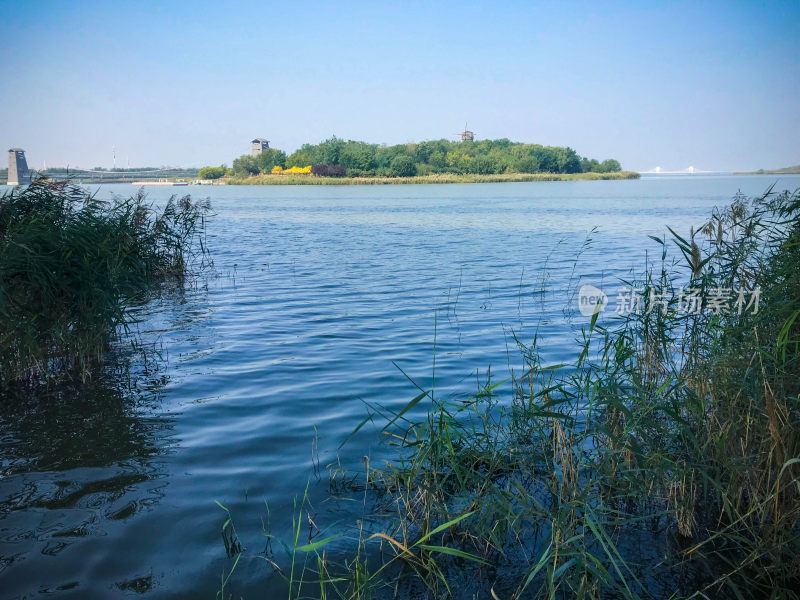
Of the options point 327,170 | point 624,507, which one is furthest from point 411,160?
point 624,507

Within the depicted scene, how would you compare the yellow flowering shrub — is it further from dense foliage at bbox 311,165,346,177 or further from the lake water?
the lake water

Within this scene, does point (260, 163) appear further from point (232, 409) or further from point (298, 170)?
point (232, 409)

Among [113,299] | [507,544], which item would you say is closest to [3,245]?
[113,299]

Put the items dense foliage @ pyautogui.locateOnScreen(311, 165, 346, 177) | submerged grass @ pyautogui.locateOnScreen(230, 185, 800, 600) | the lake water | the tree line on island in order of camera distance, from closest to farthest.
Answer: submerged grass @ pyautogui.locateOnScreen(230, 185, 800, 600) → the lake water → dense foliage @ pyautogui.locateOnScreen(311, 165, 346, 177) → the tree line on island

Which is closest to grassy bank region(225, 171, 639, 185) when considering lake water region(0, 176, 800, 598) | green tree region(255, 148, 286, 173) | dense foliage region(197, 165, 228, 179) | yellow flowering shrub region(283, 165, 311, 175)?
yellow flowering shrub region(283, 165, 311, 175)

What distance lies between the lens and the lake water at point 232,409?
3.90m

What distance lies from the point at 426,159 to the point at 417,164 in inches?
354

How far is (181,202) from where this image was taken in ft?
51.1

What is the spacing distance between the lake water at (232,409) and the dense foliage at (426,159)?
113376 mm

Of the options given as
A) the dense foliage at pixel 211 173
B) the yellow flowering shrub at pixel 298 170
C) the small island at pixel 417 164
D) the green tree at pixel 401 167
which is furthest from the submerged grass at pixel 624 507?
the dense foliage at pixel 211 173

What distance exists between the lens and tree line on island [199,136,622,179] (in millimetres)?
130125

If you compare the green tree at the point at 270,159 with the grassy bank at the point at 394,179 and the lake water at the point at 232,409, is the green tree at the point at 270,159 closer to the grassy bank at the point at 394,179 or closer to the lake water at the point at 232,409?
the grassy bank at the point at 394,179

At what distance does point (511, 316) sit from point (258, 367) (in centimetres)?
486

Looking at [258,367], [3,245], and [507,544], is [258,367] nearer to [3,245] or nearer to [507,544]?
[3,245]
